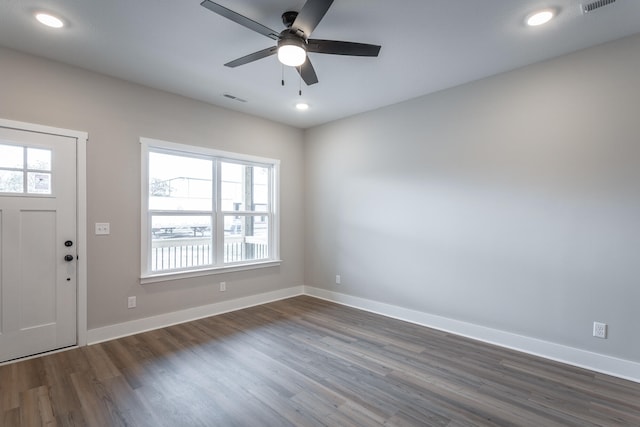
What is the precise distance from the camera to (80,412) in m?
2.17

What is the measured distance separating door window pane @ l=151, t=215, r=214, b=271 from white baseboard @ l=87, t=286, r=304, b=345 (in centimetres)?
59

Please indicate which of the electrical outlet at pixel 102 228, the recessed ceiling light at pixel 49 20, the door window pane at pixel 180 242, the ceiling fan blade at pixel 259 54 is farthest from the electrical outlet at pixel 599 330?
the recessed ceiling light at pixel 49 20

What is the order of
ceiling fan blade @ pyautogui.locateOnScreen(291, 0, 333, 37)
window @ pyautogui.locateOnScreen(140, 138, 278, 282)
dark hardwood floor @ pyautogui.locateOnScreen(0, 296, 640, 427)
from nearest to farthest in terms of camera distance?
ceiling fan blade @ pyautogui.locateOnScreen(291, 0, 333, 37) < dark hardwood floor @ pyautogui.locateOnScreen(0, 296, 640, 427) < window @ pyautogui.locateOnScreen(140, 138, 278, 282)

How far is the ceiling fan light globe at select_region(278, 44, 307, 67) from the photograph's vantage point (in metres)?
2.21

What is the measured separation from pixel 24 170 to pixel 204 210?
185 cm

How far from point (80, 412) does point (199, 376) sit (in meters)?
0.81

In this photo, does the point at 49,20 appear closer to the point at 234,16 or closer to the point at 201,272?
the point at 234,16

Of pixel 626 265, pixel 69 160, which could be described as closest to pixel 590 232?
pixel 626 265

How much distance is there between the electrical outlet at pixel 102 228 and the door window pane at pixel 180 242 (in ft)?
1.61

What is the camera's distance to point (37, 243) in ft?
9.93

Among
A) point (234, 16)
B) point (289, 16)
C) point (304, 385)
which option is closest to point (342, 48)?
point (289, 16)

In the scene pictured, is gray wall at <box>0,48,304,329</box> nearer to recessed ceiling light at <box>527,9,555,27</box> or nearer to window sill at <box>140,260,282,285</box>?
window sill at <box>140,260,282,285</box>

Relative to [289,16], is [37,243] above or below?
below

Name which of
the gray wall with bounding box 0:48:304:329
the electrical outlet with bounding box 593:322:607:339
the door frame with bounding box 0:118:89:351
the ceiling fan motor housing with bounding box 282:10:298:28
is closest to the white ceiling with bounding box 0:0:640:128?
the ceiling fan motor housing with bounding box 282:10:298:28
